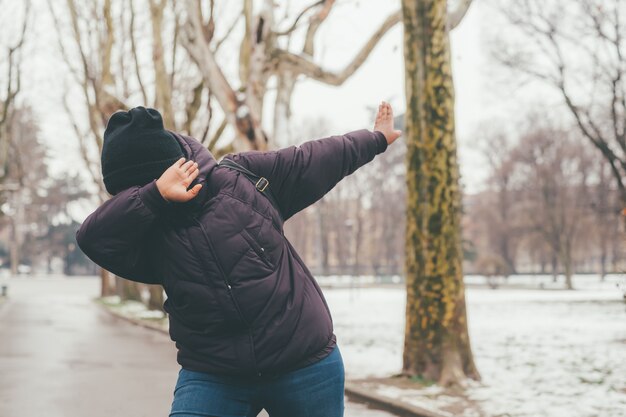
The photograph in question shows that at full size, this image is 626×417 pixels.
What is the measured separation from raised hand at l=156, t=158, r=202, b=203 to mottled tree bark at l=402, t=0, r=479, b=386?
641 centimetres

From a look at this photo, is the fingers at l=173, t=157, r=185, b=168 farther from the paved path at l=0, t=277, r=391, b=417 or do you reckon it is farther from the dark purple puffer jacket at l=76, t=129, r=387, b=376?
the paved path at l=0, t=277, r=391, b=417

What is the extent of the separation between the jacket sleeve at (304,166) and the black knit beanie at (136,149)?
0.83ft

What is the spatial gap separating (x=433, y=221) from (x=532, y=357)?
13.9 ft

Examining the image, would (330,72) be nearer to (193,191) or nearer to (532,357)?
(532,357)

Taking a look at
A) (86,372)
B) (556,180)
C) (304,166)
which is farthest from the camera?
(556,180)

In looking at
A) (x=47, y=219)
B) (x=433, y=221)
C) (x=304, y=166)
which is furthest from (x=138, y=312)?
(x=47, y=219)

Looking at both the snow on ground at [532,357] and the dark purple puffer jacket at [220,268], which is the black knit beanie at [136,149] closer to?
the dark purple puffer jacket at [220,268]

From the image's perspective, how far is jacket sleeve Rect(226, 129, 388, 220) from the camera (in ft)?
8.55

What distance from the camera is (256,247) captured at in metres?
2.41

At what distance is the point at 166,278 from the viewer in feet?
8.09

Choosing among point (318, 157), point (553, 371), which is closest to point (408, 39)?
point (553, 371)

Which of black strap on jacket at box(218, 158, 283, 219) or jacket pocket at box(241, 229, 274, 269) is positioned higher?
black strap on jacket at box(218, 158, 283, 219)

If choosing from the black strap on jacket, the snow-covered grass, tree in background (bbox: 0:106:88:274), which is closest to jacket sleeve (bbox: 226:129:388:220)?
the black strap on jacket

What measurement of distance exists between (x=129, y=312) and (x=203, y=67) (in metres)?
13.0
